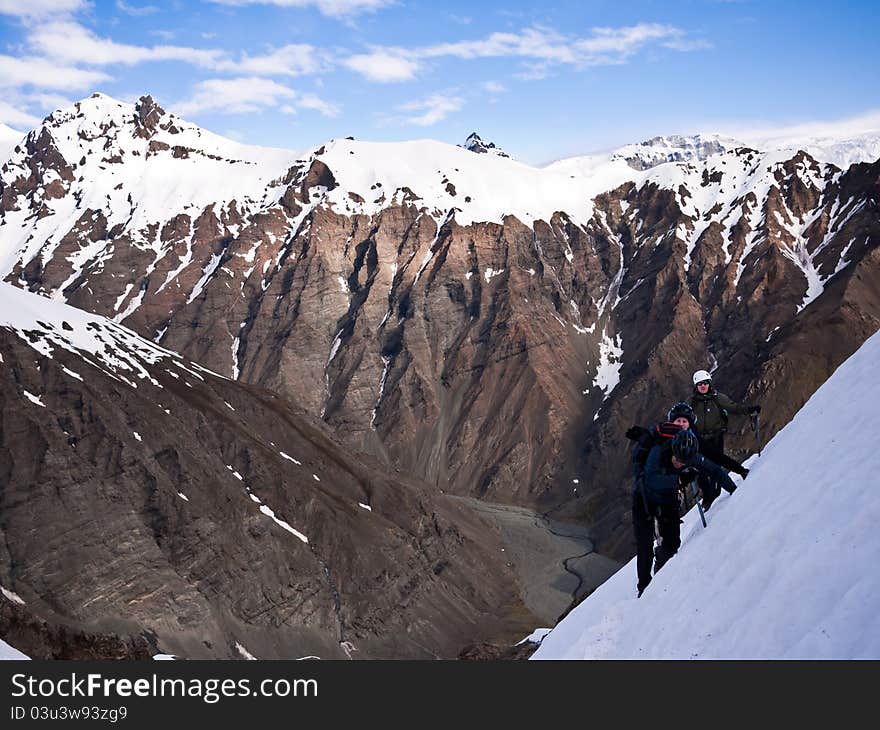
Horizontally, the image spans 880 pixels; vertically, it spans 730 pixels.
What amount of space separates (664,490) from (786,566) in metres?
3.76

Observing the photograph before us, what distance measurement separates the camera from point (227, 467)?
75438mm

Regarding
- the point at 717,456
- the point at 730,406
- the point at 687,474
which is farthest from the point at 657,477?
the point at 730,406

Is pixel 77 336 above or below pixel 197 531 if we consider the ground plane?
above

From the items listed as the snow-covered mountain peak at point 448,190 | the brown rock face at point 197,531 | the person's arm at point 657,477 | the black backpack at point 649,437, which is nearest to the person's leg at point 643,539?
the person's arm at point 657,477

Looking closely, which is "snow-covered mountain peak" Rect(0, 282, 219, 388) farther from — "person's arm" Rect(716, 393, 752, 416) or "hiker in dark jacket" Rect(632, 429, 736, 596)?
"hiker in dark jacket" Rect(632, 429, 736, 596)

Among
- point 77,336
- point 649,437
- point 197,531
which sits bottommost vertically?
point 197,531

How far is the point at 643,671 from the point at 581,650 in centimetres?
392

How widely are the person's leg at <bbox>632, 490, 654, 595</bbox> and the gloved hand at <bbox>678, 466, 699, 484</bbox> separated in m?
0.73

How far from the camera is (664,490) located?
13477mm

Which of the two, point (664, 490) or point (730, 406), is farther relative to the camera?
point (730, 406)

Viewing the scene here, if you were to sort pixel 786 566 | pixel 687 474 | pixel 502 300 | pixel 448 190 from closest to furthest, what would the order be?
1. pixel 786 566
2. pixel 687 474
3. pixel 502 300
4. pixel 448 190

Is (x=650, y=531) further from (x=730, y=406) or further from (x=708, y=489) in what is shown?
(x=730, y=406)

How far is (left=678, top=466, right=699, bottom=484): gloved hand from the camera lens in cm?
1370

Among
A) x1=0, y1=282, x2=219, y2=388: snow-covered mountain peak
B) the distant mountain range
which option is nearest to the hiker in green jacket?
x1=0, y1=282, x2=219, y2=388: snow-covered mountain peak
